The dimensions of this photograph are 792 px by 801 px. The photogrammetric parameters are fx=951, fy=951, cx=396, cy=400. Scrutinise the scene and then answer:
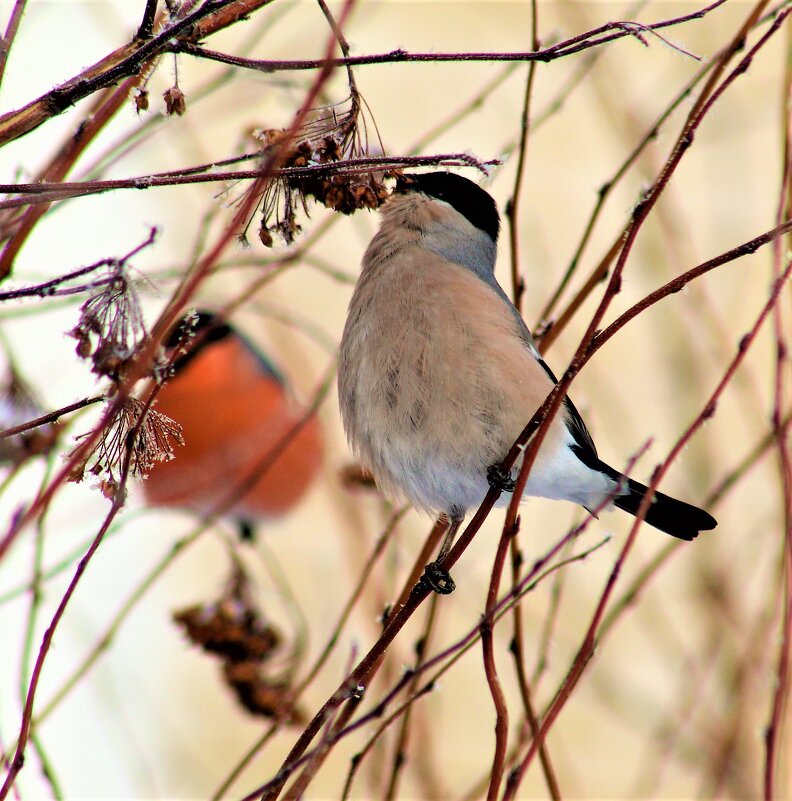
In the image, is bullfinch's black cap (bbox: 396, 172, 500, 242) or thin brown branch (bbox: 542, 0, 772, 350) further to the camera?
bullfinch's black cap (bbox: 396, 172, 500, 242)

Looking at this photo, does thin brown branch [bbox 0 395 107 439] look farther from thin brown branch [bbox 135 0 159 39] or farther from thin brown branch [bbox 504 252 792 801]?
thin brown branch [bbox 504 252 792 801]

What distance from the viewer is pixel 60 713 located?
3.98 m

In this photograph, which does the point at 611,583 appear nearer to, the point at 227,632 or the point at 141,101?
the point at 141,101

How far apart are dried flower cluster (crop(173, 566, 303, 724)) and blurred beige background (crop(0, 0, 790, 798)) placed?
0.30 m

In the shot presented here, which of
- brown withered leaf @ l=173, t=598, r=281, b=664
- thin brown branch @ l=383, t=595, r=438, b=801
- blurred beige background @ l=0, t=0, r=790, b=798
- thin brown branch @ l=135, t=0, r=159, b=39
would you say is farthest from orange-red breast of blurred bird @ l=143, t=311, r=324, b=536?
thin brown branch @ l=135, t=0, r=159, b=39

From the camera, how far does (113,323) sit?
2.85 ft

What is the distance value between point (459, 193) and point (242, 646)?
101 centimetres

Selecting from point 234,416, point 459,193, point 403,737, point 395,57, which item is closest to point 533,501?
point 234,416

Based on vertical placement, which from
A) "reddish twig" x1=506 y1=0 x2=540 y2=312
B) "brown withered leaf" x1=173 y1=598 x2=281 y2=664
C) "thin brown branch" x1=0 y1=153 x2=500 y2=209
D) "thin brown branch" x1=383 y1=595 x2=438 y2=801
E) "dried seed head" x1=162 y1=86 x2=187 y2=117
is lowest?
"thin brown branch" x1=383 y1=595 x2=438 y2=801

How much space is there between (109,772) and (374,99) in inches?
160

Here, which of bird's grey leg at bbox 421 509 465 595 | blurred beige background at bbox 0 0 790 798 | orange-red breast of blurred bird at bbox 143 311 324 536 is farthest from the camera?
orange-red breast of blurred bird at bbox 143 311 324 536

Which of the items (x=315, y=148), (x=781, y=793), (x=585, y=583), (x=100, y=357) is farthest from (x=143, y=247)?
(x=585, y=583)

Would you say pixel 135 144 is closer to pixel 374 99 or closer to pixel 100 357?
pixel 100 357

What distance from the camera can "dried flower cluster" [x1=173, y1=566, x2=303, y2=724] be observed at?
188cm
